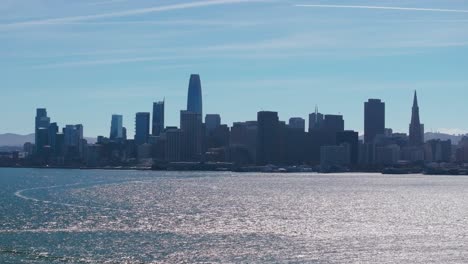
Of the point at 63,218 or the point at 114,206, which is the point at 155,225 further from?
the point at 114,206

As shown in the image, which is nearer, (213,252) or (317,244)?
(213,252)

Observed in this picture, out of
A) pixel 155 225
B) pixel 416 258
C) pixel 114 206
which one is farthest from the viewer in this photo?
pixel 114 206

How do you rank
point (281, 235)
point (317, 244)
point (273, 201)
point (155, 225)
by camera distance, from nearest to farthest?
point (317, 244), point (281, 235), point (155, 225), point (273, 201)

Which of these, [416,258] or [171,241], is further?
[171,241]

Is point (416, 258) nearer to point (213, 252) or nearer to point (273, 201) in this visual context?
point (213, 252)

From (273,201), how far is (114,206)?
28643 millimetres

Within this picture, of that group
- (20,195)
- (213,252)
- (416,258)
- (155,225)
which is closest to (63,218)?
(155,225)

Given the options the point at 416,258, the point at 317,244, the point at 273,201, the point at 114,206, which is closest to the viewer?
the point at 416,258

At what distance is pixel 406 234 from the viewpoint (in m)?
80.6

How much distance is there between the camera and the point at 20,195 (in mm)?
136750

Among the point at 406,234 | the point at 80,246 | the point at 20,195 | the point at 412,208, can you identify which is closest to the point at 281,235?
the point at 406,234

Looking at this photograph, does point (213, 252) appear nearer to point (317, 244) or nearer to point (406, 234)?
point (317, 244)

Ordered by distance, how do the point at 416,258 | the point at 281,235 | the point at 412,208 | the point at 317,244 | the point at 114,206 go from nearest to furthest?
1. the point at 416,258
2. the point at 317,244
3. the point at 281,235
4. the point at 114,206
5. the point at 412,208

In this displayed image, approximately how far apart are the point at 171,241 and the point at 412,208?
5726 centimetres
